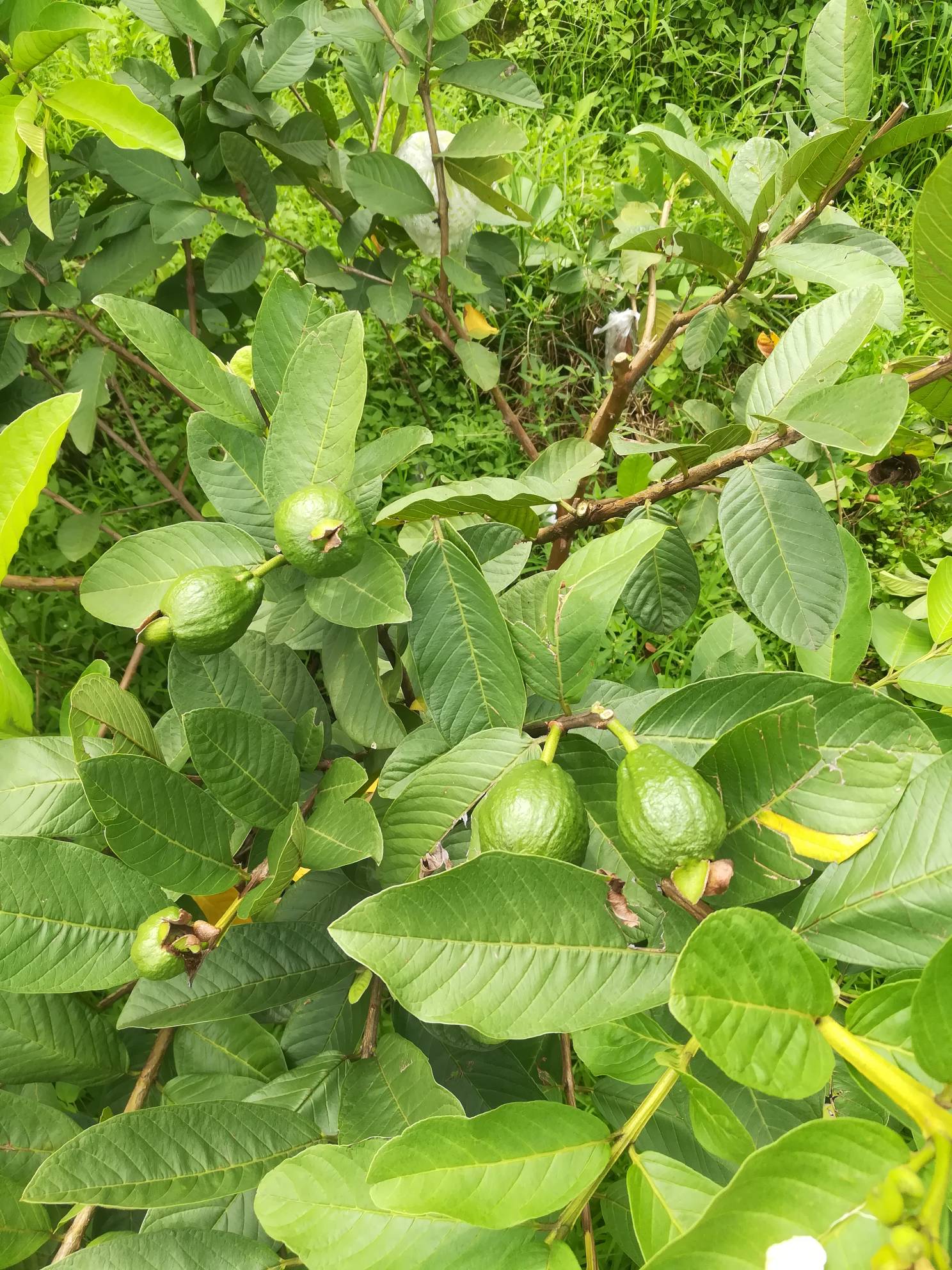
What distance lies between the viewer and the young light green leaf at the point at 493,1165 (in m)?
0.50

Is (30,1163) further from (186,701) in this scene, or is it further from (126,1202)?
(186,701)

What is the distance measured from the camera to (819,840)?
0.58m

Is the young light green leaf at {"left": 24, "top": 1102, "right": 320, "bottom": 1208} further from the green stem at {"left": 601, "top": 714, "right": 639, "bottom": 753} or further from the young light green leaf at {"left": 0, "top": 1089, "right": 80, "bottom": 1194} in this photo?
the green stem at {"left": 601, "top": 714, "right": 639, "bottom": 753}

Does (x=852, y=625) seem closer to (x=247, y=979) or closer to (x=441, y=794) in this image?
(x=441, y=794)

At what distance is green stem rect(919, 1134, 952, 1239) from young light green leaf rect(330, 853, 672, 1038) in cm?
19

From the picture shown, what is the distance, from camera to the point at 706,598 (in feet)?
7.15

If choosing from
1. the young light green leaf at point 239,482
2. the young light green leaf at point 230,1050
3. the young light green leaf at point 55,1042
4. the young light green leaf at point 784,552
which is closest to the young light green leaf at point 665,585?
the young light green leaf at point 784,552

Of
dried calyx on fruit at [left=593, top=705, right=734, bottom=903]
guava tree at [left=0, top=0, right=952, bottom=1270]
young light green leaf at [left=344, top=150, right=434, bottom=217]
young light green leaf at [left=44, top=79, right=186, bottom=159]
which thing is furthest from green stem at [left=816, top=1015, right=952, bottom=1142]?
young light green leaf at [left=344, top=150, right=434, bottom=217]

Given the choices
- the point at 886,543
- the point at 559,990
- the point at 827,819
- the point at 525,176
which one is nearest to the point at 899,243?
the point at 886,543

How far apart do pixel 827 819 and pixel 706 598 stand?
1651mm

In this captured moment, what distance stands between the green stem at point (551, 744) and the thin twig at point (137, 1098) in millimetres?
516

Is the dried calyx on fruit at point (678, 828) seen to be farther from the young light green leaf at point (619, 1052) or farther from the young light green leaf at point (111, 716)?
the young light green leaf at point (111, 716)

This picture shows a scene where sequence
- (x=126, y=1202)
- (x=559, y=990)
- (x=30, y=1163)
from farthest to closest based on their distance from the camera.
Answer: (x=30, y=1163)
(x=126, y=1202)
(x=559, y=990)

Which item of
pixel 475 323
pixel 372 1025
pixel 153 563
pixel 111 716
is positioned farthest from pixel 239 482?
pixel 475 323
